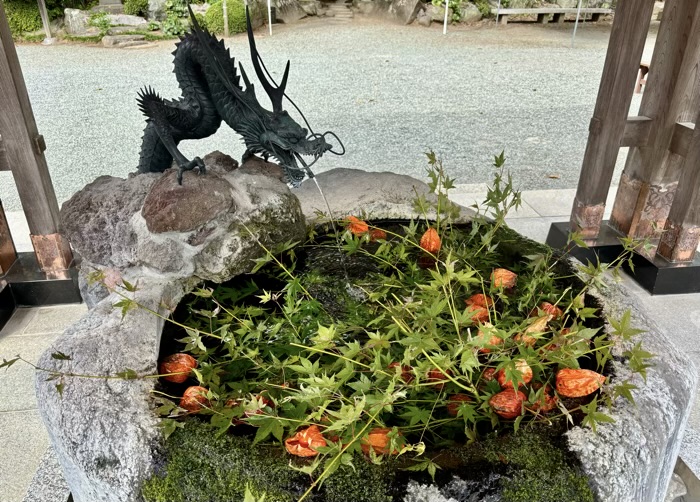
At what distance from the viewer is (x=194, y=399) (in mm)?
1403

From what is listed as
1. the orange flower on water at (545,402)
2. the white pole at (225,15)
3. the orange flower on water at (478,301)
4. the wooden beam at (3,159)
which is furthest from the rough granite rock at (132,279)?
the white pole at (225,15)

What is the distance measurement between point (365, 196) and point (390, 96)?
17.9 feet

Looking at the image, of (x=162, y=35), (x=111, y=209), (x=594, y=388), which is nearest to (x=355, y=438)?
(x=594, y=388)

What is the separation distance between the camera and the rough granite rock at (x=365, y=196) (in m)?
2.35

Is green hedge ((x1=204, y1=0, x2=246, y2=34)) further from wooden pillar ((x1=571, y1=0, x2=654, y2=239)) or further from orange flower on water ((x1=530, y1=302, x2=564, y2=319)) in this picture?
orange flower on water ((x1=530, y1=302, x2=564, y2=319))

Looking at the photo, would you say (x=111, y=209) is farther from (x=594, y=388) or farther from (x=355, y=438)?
(x=594, y=388)

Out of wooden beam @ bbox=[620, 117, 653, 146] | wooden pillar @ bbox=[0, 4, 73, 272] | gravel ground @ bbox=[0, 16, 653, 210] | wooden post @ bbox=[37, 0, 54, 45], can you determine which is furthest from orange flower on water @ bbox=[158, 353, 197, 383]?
wooden post @ bbox=[37, 0, 54, 45]

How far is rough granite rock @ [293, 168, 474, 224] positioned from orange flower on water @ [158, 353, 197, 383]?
0.88 meters

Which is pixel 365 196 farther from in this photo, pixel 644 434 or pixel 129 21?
pixel 129 21

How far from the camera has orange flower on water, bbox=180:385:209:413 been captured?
4.60ft

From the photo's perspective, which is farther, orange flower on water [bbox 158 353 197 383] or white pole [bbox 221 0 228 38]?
white pole [bbox 221 0 228 38]

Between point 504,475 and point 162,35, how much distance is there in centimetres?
1014

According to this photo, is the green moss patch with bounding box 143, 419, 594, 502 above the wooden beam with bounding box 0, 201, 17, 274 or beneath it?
above

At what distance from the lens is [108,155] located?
6.04 meters
